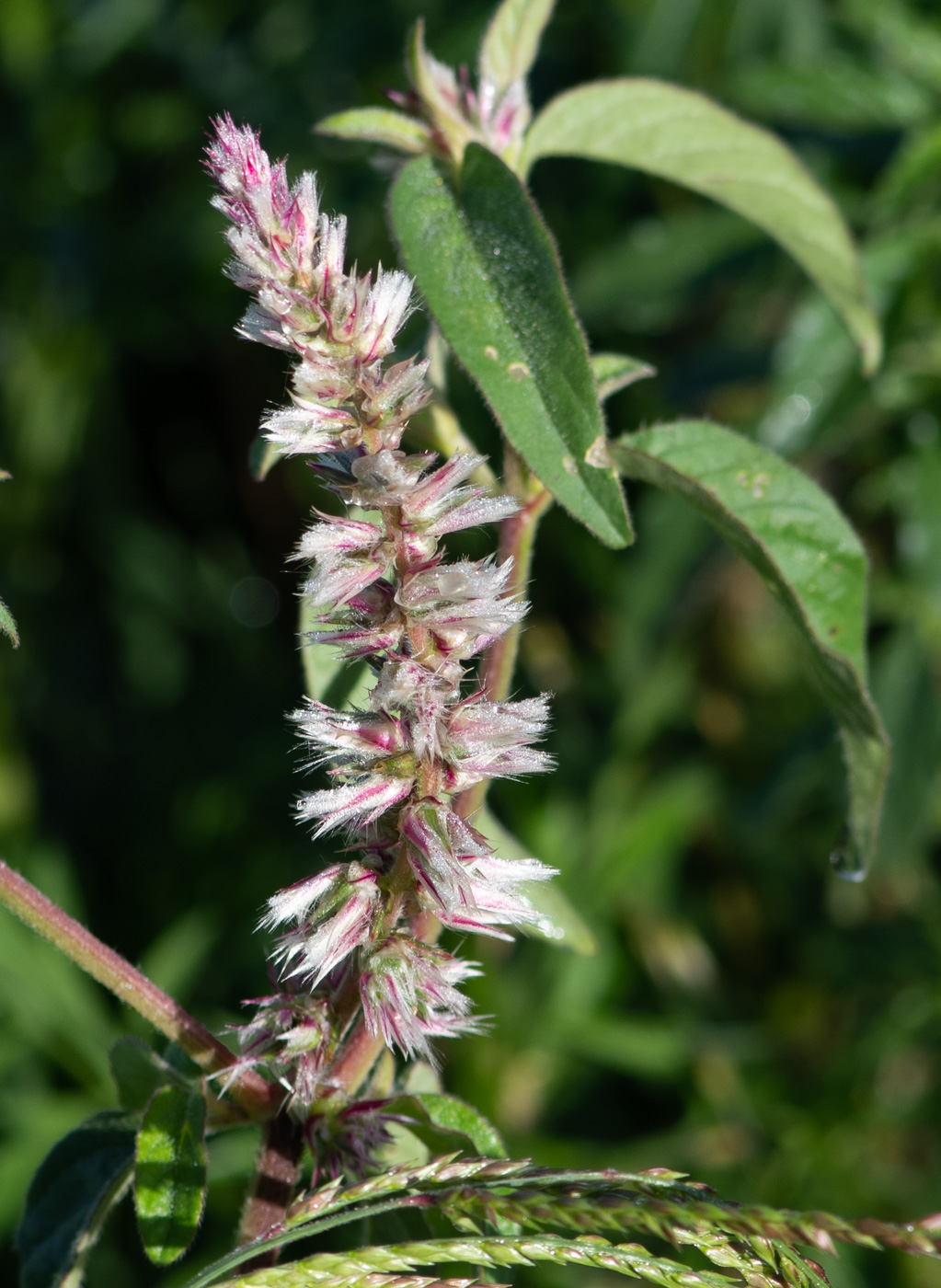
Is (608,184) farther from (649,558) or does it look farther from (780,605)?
(780,605)

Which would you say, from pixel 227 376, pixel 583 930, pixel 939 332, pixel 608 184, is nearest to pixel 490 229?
pixel 583 930

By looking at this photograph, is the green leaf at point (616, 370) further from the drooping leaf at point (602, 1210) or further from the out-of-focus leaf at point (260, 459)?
the drooping leaf at point (602, 1210)

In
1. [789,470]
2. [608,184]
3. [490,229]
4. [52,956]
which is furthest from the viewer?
[608,184]

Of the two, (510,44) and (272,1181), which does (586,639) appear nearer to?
(510,44)

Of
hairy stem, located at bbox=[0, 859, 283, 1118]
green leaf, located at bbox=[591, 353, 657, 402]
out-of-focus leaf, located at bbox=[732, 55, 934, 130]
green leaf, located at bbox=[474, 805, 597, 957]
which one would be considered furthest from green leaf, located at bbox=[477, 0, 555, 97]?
out-of-focus leaf, located at bbox=[732, 55, 934, 130]

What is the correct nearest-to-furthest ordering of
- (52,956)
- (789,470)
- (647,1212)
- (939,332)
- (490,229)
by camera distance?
(647,1212) → (490,229) → (789,470) → (939,332) → (52,956)

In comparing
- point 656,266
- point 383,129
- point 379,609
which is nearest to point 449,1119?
point 379,609

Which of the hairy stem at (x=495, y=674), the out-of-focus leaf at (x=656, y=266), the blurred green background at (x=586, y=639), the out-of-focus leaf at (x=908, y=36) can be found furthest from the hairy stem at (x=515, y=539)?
the out-of-focus leaf at (x=908, y=36)

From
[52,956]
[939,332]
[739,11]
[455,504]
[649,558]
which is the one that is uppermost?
[739,11]
